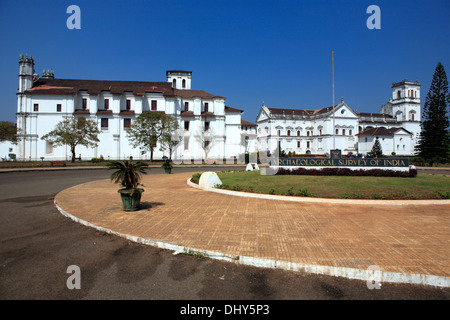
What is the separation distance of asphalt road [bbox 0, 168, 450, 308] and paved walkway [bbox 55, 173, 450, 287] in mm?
188

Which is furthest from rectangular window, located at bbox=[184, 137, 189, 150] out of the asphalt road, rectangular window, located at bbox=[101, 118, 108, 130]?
the asphalt road

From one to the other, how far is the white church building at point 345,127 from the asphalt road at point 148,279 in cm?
6870

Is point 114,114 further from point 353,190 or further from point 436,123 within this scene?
point 436,123

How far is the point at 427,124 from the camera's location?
1884 inches

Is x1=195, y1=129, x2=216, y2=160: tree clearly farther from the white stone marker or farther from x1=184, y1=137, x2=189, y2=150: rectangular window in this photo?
the white stone marker

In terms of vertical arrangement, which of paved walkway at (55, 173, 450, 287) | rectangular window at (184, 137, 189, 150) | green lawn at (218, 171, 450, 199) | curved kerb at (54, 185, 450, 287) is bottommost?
curved kerb at (54, 185, 450, 287)

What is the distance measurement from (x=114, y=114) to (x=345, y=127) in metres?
60.9

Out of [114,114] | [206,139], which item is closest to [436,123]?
[206,139]

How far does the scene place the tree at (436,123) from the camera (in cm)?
4459

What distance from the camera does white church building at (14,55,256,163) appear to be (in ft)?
157

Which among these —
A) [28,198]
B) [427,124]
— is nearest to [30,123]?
[28,198]

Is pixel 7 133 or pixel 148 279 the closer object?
pixel 148 279

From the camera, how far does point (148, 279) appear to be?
3.62 m

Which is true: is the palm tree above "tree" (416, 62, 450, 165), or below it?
below
